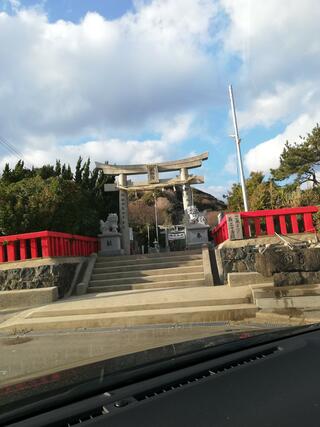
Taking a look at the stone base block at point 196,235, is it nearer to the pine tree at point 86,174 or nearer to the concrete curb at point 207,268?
the concrete curb at point 207,268

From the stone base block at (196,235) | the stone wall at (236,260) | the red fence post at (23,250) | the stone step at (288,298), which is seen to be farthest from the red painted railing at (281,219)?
the red fence post at (23,250)

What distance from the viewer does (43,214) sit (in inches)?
537

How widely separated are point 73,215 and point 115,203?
6825mm

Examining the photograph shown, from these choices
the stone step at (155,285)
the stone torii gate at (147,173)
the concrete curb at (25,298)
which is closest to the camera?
the concrete curb at (25,298)

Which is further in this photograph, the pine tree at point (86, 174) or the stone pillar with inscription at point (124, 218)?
the pine tree at point (86, 174)

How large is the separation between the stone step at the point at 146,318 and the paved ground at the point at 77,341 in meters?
0.25

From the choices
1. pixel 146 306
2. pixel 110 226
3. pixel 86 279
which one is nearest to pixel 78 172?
pixel 110 226

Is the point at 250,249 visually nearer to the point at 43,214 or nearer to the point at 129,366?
the point at 43,214

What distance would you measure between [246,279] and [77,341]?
452cm

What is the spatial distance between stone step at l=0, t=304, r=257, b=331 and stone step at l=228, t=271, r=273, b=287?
1713mm

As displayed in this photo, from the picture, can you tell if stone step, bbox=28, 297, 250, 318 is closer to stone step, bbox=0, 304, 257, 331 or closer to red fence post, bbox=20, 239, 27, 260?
stone step, bbox=0, 304, 257, 331

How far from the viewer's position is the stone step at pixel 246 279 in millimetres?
9539

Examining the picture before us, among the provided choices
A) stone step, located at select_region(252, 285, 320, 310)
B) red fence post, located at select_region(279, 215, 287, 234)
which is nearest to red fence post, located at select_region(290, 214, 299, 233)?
red fence post, located at select_region(279, 215, 287, 234)

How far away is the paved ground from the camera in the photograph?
567cm
